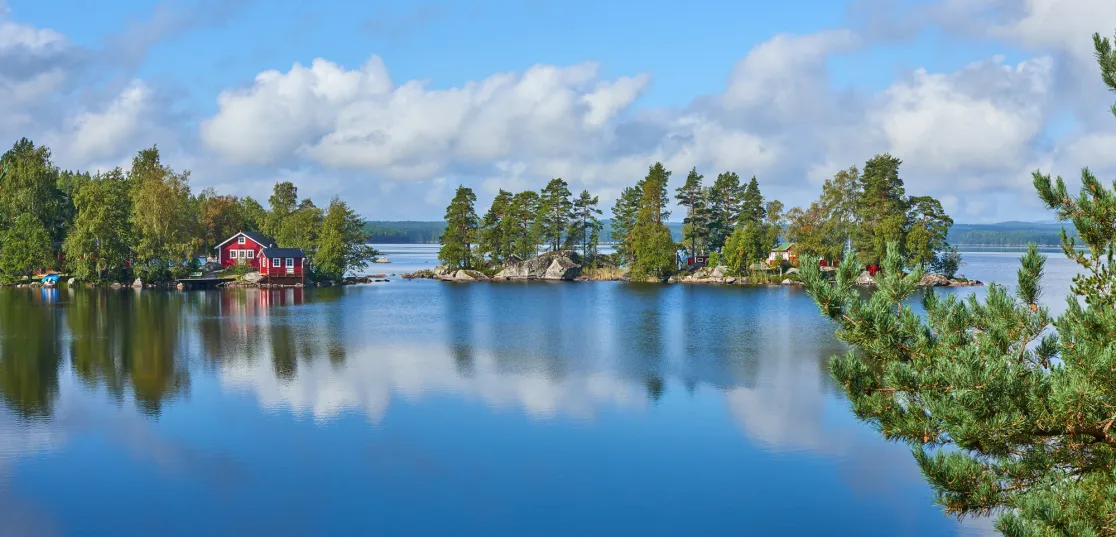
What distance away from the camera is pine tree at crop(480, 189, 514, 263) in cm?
8350

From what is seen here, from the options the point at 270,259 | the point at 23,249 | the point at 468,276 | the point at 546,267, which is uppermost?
the point at 23,249

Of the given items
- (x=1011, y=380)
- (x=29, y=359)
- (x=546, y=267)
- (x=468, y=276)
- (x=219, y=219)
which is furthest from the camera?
(x=219, y=219)

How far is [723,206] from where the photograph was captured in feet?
268

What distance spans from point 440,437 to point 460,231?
64337 millimetres

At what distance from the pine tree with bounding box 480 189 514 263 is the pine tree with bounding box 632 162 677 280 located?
1305cm

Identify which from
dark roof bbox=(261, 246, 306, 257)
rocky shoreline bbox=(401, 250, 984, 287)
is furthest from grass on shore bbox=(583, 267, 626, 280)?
dark roof bbox=(261, 246, 306, 257)

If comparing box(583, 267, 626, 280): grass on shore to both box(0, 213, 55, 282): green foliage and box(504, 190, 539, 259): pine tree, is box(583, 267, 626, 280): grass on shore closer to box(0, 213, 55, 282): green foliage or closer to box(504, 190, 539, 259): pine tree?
box(504, 190, 539, 259): pine tree

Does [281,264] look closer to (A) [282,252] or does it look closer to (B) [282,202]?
(A) [282,252]

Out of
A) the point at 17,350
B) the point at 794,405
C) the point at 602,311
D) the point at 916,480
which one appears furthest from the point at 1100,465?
the point at 602,311

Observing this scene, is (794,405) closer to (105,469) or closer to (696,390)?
(696,390)

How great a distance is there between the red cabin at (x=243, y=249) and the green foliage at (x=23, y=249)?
13.9 meters

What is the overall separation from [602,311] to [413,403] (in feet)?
88.5

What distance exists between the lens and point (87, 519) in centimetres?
1473

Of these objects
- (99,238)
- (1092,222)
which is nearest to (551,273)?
(99,238)
